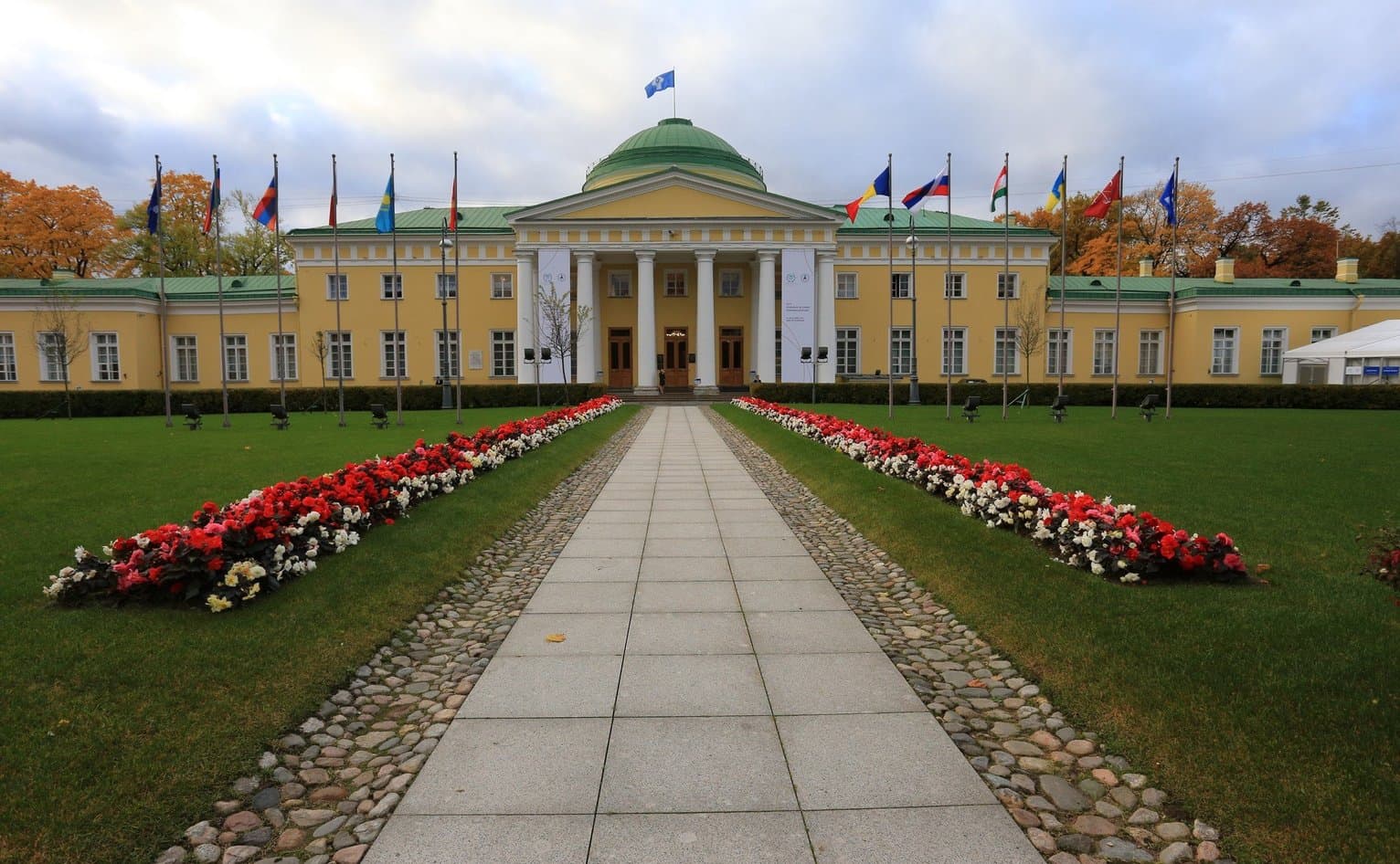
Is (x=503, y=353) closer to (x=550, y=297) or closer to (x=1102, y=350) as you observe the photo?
(x=550, y=297)

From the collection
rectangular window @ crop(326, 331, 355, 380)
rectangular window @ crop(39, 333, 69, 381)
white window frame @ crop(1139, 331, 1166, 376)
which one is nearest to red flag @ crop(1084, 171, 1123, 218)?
white window frame @ crop(1139, 331, 1166, 376)

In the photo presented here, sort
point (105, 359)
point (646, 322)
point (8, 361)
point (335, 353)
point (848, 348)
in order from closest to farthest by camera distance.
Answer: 1. point (8, 361)
2. point (105, 359)
3. point (646, 322)
4. point (335, 353)
5. point (848, 348)

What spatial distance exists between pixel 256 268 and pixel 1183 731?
2599 inches

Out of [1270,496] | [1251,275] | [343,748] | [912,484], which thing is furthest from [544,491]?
[1251,275]

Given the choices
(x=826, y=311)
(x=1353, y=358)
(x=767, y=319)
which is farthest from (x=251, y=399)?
(x=1353, y=358)

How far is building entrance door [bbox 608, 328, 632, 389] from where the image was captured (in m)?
46.8

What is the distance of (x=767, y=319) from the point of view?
4303 cm

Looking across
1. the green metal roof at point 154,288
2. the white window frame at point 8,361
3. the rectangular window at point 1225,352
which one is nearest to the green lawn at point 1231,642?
the rectangular window at point 1225,352

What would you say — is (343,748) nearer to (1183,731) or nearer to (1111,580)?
(1183,731)

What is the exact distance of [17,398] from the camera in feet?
105

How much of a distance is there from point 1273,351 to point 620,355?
3696 centimetres

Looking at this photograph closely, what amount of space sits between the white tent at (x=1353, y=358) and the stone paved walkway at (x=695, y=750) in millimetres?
42714

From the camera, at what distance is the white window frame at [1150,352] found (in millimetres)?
46750

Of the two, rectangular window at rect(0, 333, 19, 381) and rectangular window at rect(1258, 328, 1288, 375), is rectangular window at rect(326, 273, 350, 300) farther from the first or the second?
rectangular window at rect(1258, 328, 1288, 375)
